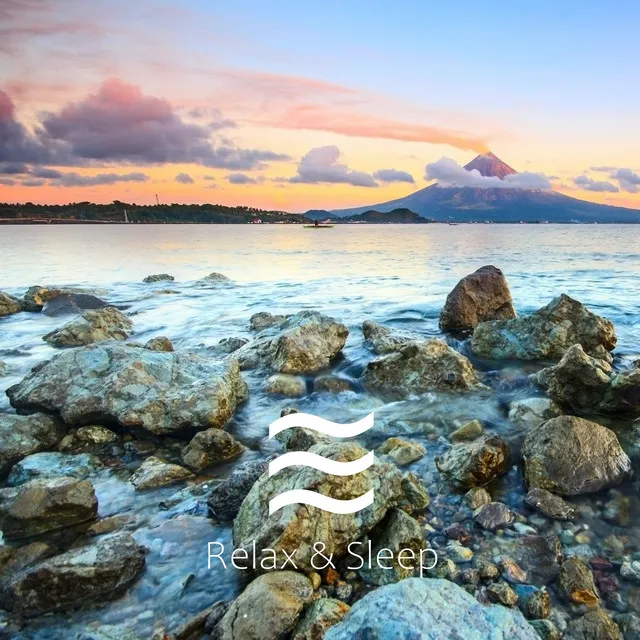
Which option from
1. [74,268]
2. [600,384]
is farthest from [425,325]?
[74,268]

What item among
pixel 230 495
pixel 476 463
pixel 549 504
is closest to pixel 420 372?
pixel 476 463

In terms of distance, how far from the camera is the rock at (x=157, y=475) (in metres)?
5.92

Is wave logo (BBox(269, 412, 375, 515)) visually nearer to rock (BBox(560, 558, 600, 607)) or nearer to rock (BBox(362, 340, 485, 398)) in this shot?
rock (BBox(560, 558, 600, 607))

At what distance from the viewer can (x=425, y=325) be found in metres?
15.9

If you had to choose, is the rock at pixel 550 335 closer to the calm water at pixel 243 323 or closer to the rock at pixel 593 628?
the calm water at pixel 243 323

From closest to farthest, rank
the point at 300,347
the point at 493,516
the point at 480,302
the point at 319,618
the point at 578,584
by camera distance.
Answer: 1. the point at 319,618
2. the point at 578,584
3. the point at 493,516
4. the point at 300,347
5. the point at 480,302

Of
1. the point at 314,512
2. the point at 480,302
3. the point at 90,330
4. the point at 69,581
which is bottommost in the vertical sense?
the point at 90,330

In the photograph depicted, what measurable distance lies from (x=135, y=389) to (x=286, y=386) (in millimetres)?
2860

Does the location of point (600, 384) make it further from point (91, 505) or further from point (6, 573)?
point (6, 573)

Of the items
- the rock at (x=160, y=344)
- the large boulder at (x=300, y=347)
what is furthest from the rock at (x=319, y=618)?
the rock at (x=160, y=344)

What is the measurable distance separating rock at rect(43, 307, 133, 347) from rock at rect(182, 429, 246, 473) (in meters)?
7.94

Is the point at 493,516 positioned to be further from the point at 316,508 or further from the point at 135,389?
the point at 135,389

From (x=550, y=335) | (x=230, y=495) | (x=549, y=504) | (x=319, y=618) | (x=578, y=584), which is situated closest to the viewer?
(x=319, y=618)

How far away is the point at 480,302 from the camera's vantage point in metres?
14.1
